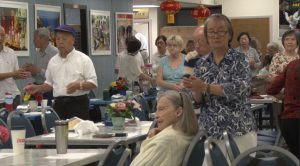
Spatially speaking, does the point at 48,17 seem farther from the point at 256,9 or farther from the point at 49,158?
the point at 256,9

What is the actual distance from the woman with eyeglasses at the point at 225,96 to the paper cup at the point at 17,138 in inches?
45.1

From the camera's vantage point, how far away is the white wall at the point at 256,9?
63.0 feet

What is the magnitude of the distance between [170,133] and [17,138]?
1061 millimetres

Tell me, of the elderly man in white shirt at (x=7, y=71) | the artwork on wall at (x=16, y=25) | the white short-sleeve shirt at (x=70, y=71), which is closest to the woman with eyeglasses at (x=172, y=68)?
the white short-sleeve shirt at (x=70, y=71)

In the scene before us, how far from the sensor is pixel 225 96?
4.14 m

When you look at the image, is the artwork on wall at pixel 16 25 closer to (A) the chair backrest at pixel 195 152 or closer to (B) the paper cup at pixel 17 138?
(B) the paper cup at pixel 17 138

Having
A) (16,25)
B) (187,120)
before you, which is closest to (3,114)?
(187,120)

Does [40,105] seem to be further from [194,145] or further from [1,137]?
[194,145]

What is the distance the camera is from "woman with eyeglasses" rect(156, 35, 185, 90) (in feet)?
25.7

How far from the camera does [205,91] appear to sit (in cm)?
411

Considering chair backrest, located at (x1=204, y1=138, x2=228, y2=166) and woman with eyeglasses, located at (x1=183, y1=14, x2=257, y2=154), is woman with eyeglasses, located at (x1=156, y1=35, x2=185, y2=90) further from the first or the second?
chair backrest, located at (x1=204, y1=138, x2=228, y2=166)

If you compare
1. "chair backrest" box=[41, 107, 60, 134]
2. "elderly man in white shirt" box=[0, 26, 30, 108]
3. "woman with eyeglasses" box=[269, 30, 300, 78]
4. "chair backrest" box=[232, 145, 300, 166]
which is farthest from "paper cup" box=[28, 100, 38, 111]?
"chair backrest" box=[232, 145, 300, 166]

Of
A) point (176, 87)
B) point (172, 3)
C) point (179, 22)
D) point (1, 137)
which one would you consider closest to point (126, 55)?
point (172, 3)

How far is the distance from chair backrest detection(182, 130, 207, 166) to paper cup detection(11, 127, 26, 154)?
3.81 feet
